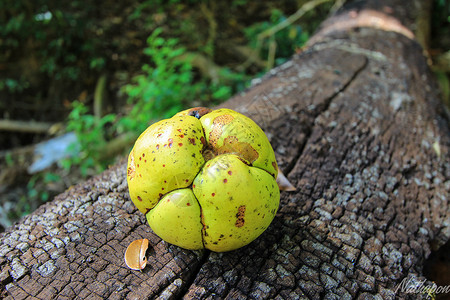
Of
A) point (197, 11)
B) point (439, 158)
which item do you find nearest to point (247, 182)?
point (439, 158)

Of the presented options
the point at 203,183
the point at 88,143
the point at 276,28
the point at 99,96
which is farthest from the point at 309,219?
the point at 99,96

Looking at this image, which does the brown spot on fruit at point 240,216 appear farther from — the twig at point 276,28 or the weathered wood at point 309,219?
the twig at point 276,28

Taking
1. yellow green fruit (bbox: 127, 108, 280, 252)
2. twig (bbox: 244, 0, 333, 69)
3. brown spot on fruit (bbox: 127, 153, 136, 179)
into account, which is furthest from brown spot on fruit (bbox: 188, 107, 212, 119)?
twig (bbox: 244, 0, 333, 69)

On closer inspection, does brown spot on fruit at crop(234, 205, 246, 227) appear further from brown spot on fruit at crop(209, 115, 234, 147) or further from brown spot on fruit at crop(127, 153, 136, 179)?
brown spot on fruit at crop(127, 153, 136, 179)

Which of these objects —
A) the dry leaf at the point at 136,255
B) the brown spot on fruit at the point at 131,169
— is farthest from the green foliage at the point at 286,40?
the dry leaf at the point at 136,255

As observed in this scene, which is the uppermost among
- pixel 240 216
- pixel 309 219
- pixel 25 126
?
pixel 240 216

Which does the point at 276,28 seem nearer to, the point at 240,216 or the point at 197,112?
the point at 197,112
